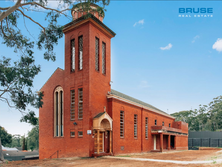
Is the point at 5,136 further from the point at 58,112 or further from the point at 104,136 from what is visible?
the point at 104,136

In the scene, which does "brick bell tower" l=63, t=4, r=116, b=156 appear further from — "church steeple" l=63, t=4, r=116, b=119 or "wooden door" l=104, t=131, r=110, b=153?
"wooden door" l=104, t=131, r=110, b=153

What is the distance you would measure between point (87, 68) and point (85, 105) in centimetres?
345

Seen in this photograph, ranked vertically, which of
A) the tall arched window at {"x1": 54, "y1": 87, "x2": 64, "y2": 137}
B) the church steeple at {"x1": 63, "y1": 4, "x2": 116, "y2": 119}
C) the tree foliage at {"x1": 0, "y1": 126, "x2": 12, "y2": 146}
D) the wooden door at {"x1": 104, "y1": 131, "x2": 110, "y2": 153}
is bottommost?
the tree foliage at {"x1": 0, "y1": 126, "x2": 12, "y2": 146}

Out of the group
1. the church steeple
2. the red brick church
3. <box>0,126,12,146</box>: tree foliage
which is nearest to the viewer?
the red brick church

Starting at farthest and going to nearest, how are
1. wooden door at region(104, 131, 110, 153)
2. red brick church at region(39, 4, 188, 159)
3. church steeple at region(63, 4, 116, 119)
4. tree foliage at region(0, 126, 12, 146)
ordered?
tree foliage at region(0, 126, 12, 146)
wooden door at region(104, 131, 110, 153)
church steeple at region(63, 4, 116, 119)
red brick church at region(39, 4, 188, 159)

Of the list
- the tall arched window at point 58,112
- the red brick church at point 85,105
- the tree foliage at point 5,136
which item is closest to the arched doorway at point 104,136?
the red brick church at point 85,105

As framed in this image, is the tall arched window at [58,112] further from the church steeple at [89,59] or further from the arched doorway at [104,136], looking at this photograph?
the arched doorway at [104,136]

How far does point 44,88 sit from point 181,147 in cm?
2752

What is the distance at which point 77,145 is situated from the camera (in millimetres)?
19969

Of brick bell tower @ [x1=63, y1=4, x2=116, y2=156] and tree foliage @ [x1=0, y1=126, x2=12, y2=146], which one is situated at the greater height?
brick bell tower @ [x1=63, y1=4, x2=116, y2=156]

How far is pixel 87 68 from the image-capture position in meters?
20.6

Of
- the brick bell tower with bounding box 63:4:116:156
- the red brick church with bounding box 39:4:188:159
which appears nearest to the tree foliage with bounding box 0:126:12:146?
Answer: the red brick church with bounding box 39:4:188:159

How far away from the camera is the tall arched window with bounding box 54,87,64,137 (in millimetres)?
22906

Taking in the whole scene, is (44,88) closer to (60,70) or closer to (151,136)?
(60,70)
